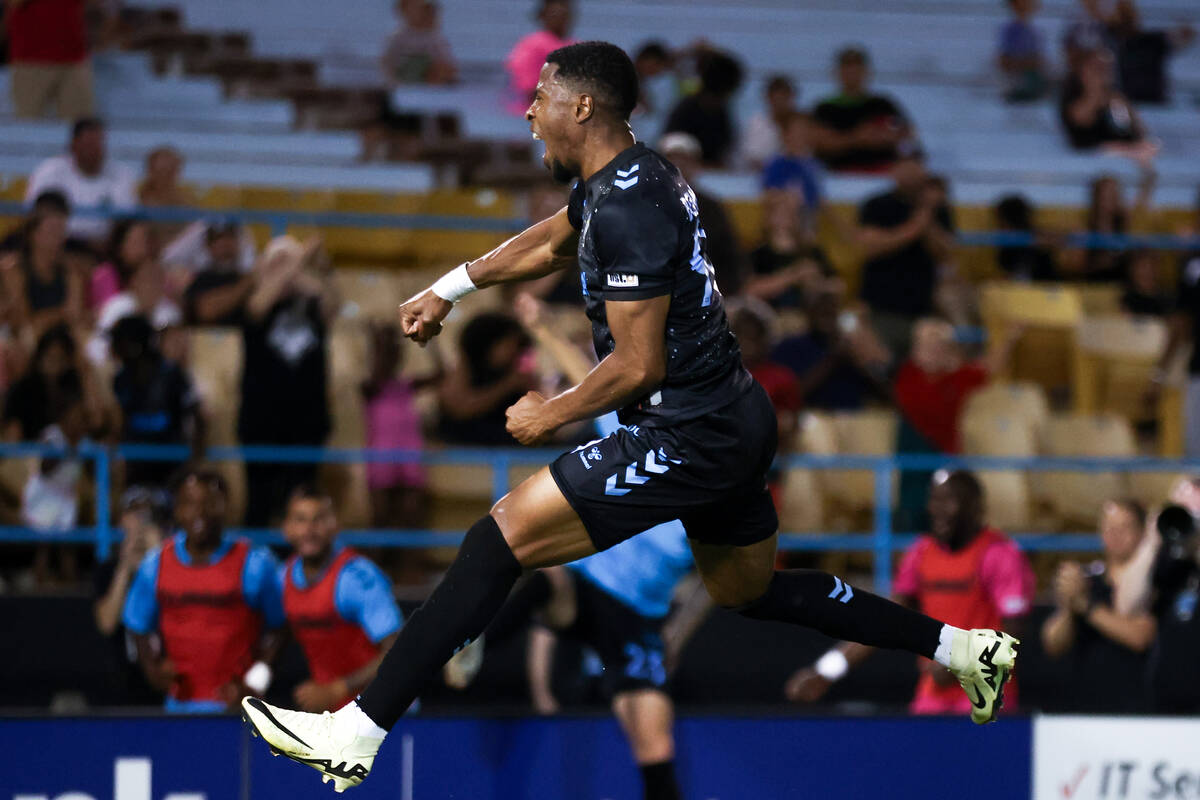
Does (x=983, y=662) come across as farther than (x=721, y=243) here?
No

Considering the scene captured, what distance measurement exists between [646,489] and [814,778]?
1834 mm

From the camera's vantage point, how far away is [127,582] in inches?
320

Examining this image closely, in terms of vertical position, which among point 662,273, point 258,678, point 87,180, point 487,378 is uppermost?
point 87,180

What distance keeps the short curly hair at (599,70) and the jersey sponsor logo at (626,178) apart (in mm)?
190

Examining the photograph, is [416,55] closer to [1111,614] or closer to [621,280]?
[1111,614]

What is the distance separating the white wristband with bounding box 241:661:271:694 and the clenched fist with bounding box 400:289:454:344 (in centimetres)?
253

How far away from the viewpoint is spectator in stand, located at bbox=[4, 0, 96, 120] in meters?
12.4

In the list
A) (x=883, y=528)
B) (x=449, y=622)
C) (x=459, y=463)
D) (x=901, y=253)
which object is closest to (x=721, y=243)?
(x=883, y=528)

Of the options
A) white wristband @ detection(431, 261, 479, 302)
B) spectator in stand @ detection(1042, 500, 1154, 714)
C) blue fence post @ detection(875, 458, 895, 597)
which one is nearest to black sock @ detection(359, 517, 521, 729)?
white wristband @ detection(431, 261, 479, 302)

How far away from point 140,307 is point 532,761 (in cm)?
454

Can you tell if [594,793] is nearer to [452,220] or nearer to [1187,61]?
[452,220]

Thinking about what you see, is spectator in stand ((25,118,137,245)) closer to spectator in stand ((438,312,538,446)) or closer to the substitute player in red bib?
spectator in stand ((438,312,538,446))

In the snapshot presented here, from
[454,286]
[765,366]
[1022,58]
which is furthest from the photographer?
[1022,58]

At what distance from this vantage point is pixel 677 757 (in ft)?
20.3
